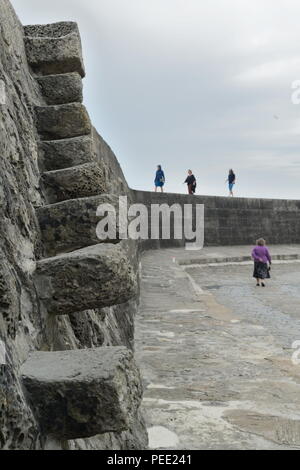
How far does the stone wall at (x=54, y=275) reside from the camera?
1.42 metres

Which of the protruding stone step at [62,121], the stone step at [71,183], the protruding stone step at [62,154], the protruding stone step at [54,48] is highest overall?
the protruding stone step at [54,48]

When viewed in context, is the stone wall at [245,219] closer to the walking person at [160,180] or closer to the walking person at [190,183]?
the walking person at [160,180]

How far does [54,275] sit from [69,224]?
37cm

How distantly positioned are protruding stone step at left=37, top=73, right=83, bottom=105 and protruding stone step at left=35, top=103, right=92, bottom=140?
214 millimetres

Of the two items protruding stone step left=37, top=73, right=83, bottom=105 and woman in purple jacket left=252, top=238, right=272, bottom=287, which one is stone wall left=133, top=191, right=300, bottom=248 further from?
protruding stone step left=37, top=73, right=83, bottom=105

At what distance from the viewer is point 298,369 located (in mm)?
4273

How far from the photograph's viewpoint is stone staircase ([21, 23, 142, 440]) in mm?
1424

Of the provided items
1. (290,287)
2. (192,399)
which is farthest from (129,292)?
(290,287)

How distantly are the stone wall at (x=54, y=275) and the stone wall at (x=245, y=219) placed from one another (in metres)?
14.2

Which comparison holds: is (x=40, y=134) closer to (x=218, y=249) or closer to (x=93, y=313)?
(x=93, y=313)

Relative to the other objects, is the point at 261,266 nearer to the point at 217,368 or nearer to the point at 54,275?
the point at 217,368

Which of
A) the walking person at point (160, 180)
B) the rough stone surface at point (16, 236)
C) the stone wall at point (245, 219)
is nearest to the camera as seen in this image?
the rough stone surface at point (16, 236)

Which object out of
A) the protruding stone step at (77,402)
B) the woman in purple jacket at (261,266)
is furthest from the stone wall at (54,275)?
the woman in purple jacket at (261,266)

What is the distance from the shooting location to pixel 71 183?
96.3 inches
